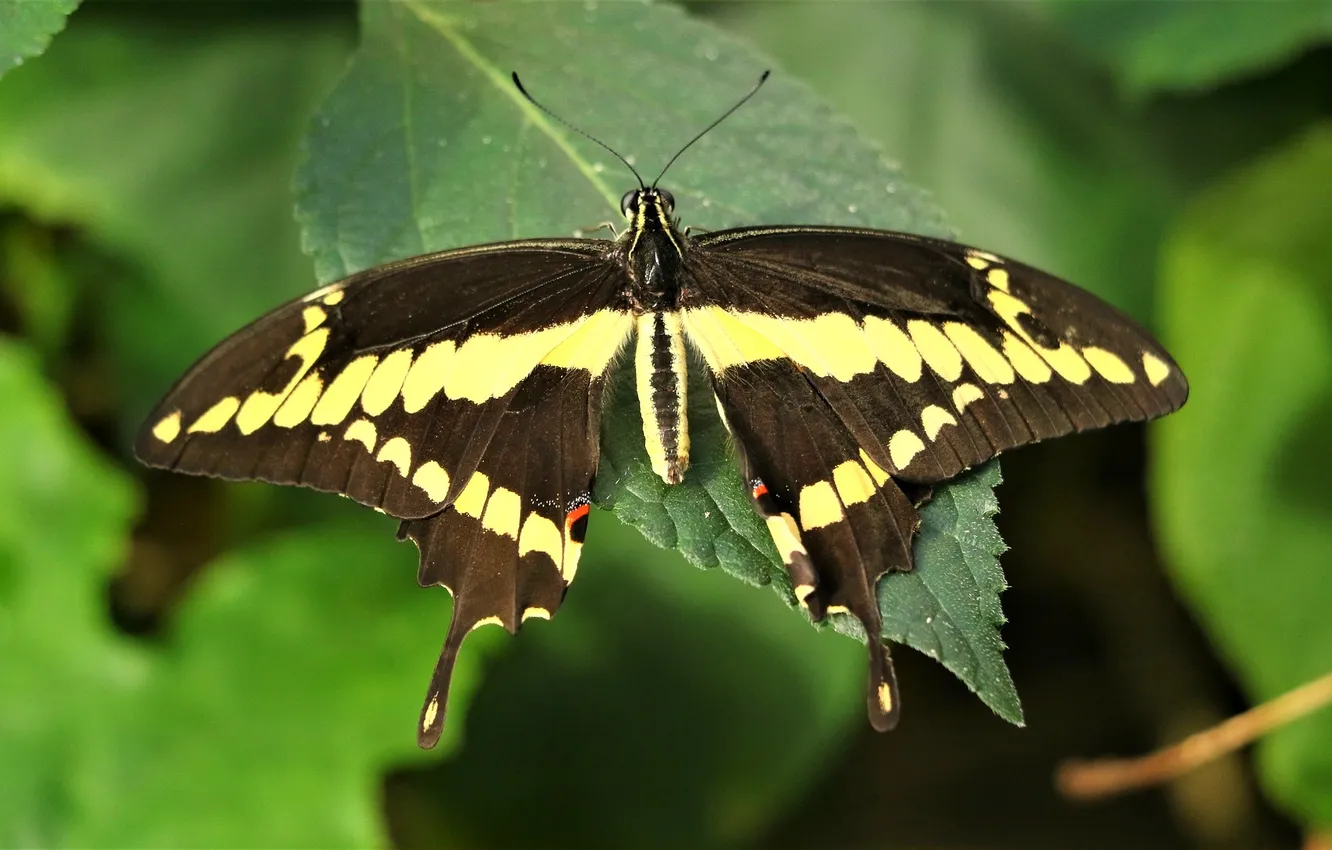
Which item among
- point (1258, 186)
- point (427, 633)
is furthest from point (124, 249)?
point (1258, 186)

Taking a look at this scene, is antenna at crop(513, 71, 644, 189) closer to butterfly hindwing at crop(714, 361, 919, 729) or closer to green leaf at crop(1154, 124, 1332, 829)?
butterfly hindwing at crop(714, 361, 919, 729)

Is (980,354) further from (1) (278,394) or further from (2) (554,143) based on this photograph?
(1) (278,394)

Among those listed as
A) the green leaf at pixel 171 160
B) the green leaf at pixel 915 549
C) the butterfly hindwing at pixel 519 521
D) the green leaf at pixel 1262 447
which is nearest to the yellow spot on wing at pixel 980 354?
the green leaf at pixel 915 549

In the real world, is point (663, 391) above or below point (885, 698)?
above

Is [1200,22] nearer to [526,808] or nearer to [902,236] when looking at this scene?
[902,236]

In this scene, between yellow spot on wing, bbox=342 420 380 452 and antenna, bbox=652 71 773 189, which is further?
antenna, bbox=652 71 773 189

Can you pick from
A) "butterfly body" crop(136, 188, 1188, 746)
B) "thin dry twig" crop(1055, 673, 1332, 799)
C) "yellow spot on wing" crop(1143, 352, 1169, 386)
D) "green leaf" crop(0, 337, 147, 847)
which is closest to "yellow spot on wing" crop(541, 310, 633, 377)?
"butterfly body" crop(136, 188, 1188, 746)

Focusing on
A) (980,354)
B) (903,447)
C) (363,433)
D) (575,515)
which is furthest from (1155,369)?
(363,433)

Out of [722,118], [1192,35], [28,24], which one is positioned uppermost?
[1192,35]
